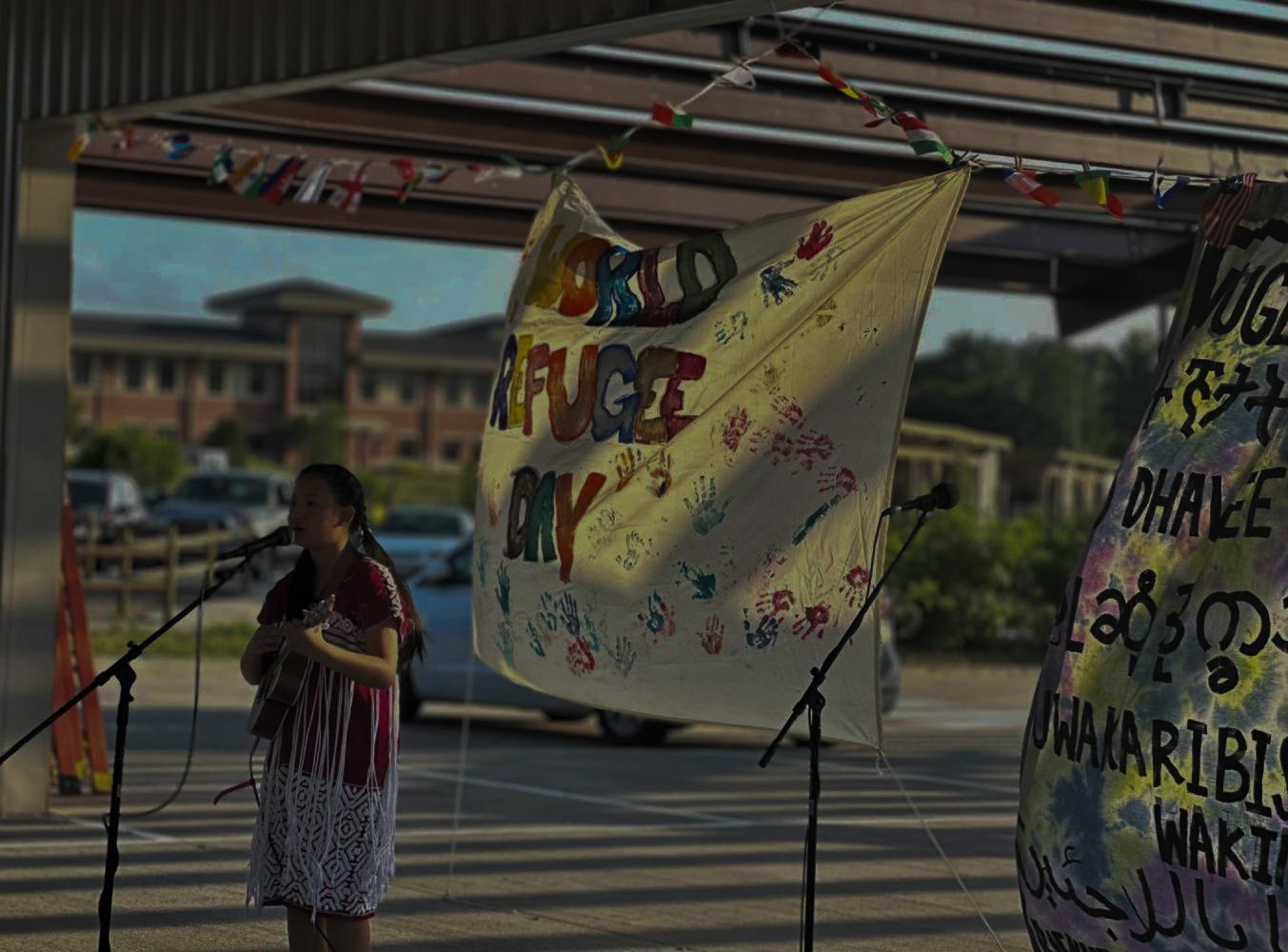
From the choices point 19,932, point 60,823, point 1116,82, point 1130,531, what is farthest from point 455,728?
point 1130,531

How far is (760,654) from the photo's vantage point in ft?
22.1

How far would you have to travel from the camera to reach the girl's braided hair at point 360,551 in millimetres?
6102

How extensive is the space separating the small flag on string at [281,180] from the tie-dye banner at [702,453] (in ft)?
9.72

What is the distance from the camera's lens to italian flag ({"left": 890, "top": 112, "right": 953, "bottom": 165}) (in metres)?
6.80

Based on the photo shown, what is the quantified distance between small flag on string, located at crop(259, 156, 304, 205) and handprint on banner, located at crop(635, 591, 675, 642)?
4492mm

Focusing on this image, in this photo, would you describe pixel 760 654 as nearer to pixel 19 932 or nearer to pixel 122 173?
pixel 19 932

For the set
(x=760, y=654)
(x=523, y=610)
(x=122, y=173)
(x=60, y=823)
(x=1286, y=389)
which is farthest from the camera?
(x=122, y=173)

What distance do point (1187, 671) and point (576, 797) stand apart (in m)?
7.81

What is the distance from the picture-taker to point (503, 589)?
26.3ft

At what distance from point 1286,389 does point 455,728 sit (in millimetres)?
13024

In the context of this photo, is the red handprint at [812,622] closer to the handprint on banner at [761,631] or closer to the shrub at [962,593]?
the handprint on banner at [761,631]

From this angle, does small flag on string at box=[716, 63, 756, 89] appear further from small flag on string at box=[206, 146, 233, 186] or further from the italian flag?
small flag on string at box=[206, 146, 233, 186]

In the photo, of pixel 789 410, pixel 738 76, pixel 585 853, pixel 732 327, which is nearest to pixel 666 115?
pixel 738 76

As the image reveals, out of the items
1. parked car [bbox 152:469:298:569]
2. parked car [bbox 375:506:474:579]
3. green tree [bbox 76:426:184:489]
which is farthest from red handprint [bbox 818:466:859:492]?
green tree [bbox 76:426:184:489]
